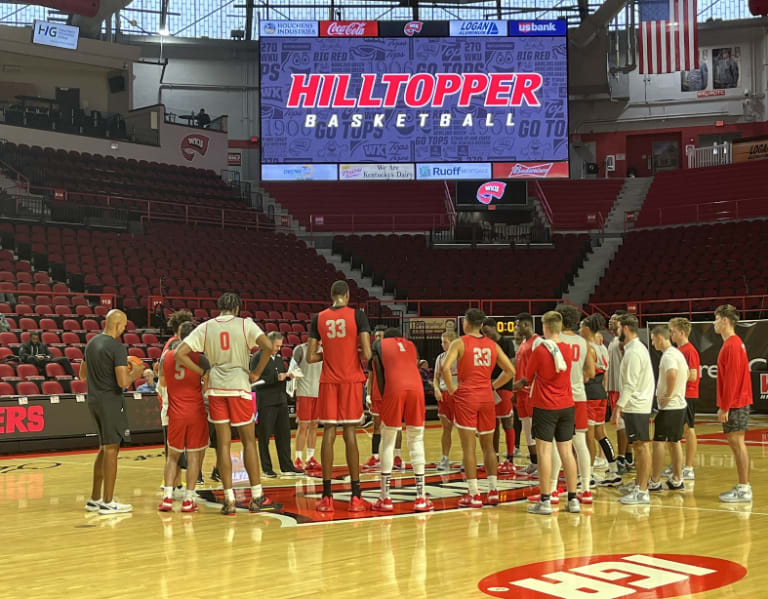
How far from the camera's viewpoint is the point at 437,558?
6512mm

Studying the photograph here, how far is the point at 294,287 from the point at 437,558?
19.6 metres

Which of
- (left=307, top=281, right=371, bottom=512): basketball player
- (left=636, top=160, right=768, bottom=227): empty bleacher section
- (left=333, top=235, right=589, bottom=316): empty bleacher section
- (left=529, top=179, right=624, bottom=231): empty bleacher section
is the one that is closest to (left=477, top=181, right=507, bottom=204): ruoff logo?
(left=333, top=235, right=589, bottom=316): empty bleacher section

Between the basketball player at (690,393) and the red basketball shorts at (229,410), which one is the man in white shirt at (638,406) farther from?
the red basketball shorts at (229,410)

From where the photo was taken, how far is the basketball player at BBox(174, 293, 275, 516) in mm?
8398

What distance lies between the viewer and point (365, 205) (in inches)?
1331

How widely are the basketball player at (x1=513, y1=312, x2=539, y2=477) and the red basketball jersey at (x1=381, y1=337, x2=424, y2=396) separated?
1.12 m

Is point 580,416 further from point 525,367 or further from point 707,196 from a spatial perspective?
point 707,196

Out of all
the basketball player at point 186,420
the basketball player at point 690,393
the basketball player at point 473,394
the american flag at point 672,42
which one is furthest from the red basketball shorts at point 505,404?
the american flag at point 672,42

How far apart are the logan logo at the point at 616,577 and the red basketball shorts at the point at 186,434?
354 centimetres

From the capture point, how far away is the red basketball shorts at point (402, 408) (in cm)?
854

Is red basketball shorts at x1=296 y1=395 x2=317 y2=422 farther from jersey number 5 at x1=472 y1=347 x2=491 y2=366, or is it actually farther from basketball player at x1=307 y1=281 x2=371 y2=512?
jersey number 5 at x1=472 y1=347 x2=491 y2=366

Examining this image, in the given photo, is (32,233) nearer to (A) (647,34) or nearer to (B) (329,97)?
(B) (329,97)

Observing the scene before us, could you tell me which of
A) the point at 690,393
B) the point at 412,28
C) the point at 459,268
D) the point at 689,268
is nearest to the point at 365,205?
the point at 459,268

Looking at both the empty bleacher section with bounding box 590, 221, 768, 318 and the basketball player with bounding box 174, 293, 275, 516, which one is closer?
the basketball player with bounding box 174, 293, 275, 516
